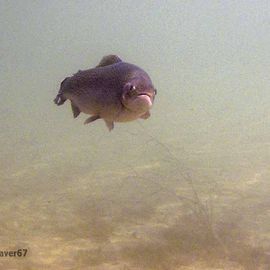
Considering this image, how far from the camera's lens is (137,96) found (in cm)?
250

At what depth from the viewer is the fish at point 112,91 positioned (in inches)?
99.0

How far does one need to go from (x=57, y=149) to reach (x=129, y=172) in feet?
21.9

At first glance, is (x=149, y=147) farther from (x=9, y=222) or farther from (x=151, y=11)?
(x=151, y=11)

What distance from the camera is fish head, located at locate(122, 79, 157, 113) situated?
8.14 ft

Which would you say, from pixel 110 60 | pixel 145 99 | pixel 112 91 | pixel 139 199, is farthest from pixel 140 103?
pixel 139 199

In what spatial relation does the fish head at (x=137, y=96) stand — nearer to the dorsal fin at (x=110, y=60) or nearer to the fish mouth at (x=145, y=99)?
the fish mouth at (x=145, y=99)

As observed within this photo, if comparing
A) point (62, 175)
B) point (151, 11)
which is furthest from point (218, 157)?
point (151, 11)

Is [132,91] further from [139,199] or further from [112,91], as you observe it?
[139,199]

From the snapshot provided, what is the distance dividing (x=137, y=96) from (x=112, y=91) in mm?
219

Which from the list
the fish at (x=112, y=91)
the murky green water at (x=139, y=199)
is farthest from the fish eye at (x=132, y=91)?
the murky green water at (x=139, y=199)

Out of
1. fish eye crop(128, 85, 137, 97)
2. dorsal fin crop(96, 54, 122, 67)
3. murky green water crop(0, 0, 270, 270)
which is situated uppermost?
dorsal fin crop(96, 54, 122, 67)

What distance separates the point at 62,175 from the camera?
1088 cm

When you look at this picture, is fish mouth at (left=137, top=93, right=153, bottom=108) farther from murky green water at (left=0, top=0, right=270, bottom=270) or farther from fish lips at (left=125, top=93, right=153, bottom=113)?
murky green water at (left=0, top=0, right=270, bottom=270)

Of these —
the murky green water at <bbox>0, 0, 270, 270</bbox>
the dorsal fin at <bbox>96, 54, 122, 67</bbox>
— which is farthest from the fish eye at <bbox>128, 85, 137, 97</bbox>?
the murky green water at <bbox>0, 0, 270, 270</bbox>
